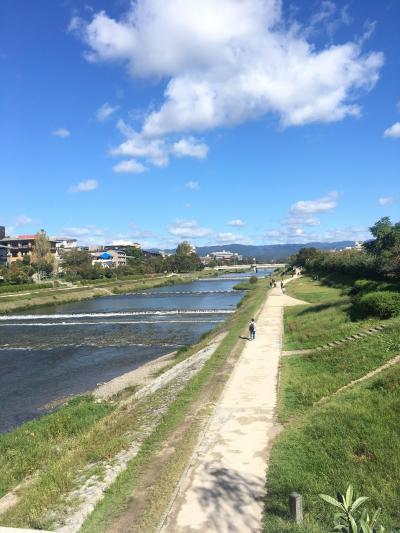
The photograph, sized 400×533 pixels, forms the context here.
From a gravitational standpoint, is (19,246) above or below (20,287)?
above

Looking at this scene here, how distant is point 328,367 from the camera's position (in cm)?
1708

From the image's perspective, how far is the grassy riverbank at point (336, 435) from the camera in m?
7.93

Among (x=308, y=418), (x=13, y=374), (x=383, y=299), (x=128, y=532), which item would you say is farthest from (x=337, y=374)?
(x=13, y=374)

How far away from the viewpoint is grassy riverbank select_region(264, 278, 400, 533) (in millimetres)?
7930

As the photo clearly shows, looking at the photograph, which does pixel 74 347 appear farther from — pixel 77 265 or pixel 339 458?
pixel 77 265

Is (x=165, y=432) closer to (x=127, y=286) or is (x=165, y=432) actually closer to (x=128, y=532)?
(x=128, y=532)

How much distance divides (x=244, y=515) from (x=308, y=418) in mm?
4631

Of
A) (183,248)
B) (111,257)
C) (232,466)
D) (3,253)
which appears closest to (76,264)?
(3,253)

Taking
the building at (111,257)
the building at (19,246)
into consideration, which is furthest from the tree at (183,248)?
the building at (19,246)

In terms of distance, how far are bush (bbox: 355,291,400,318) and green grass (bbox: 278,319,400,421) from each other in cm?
221

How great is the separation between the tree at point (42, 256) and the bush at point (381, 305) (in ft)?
296

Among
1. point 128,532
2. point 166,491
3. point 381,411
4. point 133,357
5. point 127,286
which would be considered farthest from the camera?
point 127,286

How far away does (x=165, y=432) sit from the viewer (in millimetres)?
12055

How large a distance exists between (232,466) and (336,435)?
276cm
